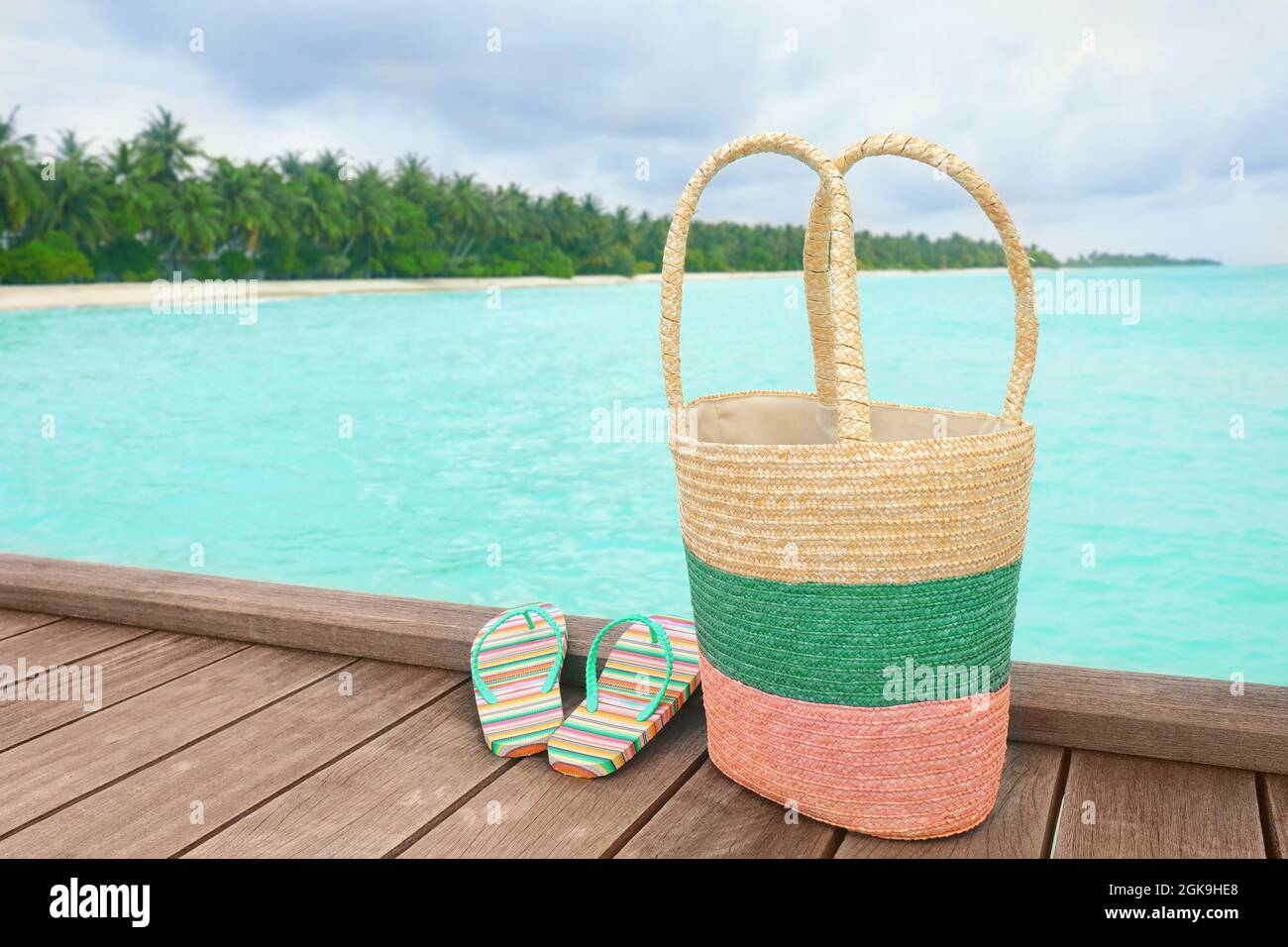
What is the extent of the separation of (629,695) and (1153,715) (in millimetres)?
698

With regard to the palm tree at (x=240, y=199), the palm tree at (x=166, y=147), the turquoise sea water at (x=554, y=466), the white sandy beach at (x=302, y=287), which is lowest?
the turquoise sea water at (x=554, y=466)

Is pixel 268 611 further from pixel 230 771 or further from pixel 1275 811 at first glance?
pixel 1275 811

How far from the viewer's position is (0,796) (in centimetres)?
119

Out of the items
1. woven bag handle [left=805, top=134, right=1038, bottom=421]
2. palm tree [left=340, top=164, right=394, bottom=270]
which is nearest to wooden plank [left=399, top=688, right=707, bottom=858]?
woven bag handle [left=805, top=134, right=1038, bottom=421]

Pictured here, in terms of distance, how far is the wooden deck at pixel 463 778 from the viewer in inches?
41.7

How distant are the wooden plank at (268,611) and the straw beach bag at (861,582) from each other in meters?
0.50

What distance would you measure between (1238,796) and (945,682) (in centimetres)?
42

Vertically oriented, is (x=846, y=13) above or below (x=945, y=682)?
above

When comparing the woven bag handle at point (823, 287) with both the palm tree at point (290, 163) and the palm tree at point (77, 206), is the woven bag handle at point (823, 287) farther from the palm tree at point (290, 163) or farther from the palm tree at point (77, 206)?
the palm tree at point (290, 163)

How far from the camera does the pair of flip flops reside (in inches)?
48.8

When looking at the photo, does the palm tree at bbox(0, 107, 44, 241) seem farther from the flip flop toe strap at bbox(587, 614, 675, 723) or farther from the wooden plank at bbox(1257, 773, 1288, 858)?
the wooden plank at bbox(1257, 773, 1288, 858)

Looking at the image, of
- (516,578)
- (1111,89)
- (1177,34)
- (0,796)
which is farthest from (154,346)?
(1111,89)

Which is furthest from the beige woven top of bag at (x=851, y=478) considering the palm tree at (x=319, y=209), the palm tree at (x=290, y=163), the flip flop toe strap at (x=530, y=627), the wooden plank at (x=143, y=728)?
the palm tree at (x=290, y=163)
